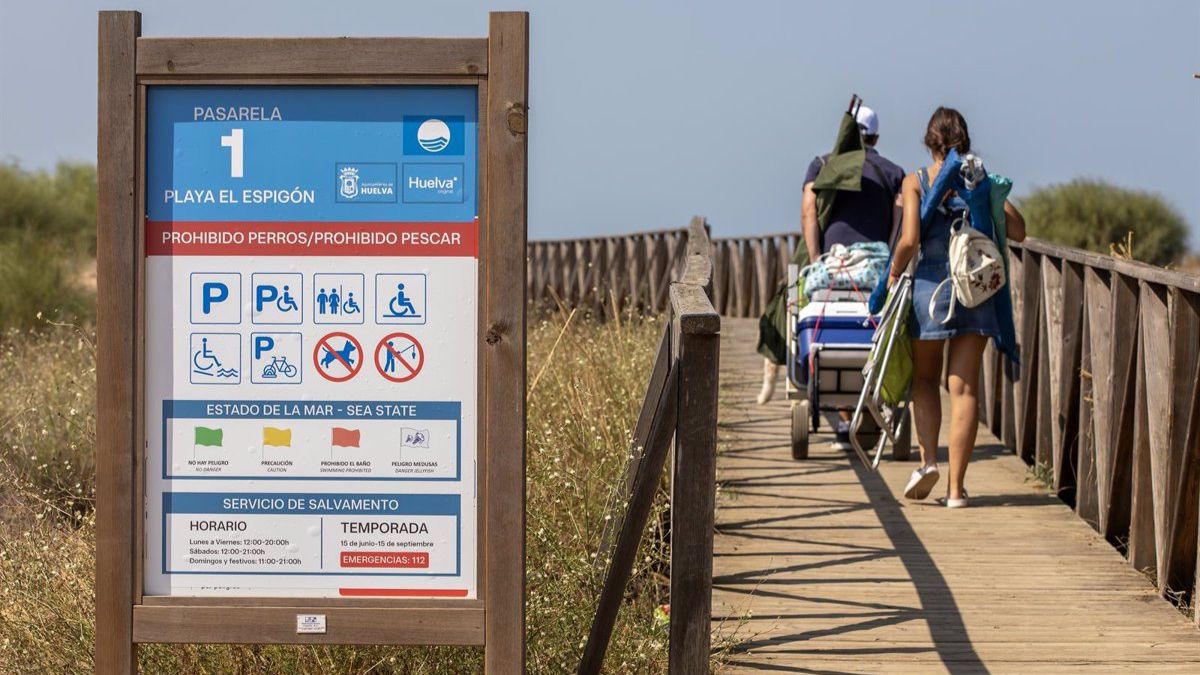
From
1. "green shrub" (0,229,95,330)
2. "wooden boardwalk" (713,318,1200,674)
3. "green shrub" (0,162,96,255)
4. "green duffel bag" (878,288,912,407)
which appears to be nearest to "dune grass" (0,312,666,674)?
"wooden boardwalk" (713,318,1200,674)

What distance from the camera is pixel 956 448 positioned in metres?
7.82

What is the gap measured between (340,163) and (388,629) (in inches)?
41.8

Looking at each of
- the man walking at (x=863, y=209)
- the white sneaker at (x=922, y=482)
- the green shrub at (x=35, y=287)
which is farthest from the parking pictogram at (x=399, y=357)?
the green shrub at (x=35, y=287)

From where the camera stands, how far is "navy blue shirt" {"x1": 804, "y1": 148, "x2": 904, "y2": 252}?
8.90 metres

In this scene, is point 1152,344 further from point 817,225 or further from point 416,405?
point 416,405

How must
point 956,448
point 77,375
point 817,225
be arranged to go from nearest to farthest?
point 956,448, point 817,225, point 77,375

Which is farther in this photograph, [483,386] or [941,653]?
[941,653]

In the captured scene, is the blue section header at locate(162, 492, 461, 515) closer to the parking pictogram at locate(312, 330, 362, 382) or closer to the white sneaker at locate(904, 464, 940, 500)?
the parking pictogram at locate(312, 330, 362, 382)

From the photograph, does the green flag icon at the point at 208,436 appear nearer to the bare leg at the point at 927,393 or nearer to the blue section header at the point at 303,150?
the blue section header at the point at 303,150

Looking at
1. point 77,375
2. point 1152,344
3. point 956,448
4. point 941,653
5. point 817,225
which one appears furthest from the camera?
point 77,375

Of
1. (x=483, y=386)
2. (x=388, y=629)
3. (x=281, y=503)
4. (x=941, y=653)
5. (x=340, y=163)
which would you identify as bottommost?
(x=941, y=653)

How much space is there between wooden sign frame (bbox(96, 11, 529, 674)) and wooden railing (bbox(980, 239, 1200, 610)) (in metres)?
3.07

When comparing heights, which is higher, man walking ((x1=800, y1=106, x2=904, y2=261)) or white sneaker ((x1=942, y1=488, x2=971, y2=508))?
man walking ((x1=800, y1=106, x2=904, y2=261))

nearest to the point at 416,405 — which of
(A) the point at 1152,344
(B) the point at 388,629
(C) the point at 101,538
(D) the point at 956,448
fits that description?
(B) the point at 388,629
